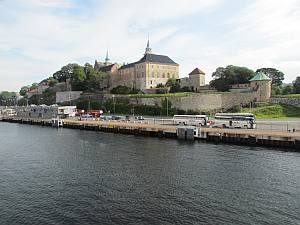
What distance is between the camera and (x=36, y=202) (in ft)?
58.8

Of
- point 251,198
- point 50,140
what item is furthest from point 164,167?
point 50,140

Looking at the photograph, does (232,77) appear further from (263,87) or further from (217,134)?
(217,134)

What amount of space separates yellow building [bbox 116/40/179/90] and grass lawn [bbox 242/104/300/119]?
37.8 metres

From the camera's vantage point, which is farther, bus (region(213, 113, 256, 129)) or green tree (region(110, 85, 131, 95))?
green tree (region(110, 85, 131, 95))

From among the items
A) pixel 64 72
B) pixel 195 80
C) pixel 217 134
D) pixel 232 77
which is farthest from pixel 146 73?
pixel 217 134

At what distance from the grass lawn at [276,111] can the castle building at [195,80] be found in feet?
66.7

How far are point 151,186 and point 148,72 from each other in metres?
74.0

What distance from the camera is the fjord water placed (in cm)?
1588

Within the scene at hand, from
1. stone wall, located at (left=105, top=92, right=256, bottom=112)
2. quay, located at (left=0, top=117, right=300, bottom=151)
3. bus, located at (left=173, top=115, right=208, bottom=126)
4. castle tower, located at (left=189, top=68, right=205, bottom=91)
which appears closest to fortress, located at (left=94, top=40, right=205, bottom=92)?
castle tower, located at (left=189, top=68, right=205, bottom=91)

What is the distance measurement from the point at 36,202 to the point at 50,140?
26473 millimetres

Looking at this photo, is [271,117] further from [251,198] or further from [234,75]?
[251,198]

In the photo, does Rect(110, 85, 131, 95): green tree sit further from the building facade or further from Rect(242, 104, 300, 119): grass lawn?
Rect(242, 104, 300, 119): grass lawn

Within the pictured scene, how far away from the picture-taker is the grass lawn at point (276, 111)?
58531mm

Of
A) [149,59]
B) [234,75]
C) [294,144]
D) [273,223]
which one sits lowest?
[273,223]
